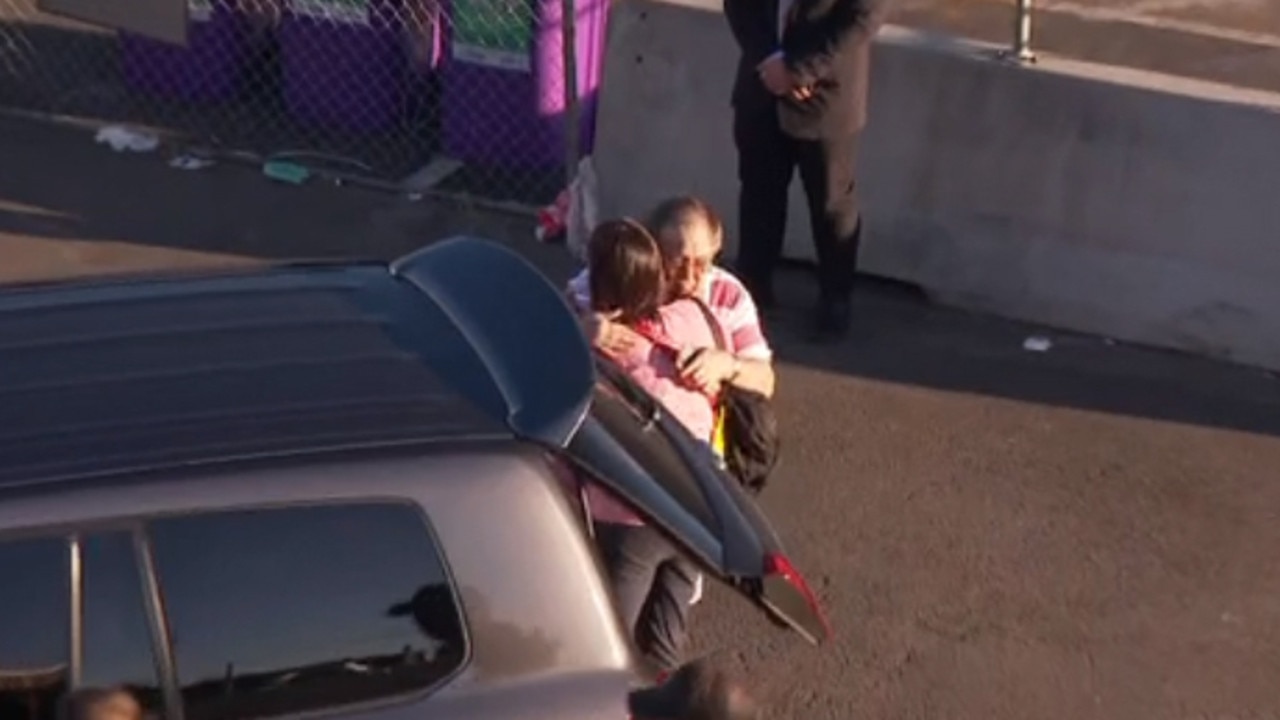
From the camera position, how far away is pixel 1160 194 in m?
9.61

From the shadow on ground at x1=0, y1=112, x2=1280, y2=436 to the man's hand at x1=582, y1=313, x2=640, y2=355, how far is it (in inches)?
118

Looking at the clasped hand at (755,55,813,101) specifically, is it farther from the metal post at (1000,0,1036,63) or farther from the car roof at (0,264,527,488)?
the car roof at (0,264,527,488)

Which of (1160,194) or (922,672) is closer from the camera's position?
(922,672)

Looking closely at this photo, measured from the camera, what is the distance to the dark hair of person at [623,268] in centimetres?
652

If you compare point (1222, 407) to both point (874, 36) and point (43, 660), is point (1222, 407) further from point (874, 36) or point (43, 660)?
point (43, 660)

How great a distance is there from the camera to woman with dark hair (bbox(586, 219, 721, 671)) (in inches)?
230

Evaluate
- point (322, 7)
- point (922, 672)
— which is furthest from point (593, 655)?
point (322, 7)

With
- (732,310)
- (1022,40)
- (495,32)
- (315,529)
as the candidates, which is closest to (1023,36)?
(1022,40)

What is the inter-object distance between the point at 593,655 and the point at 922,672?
9.71 ft

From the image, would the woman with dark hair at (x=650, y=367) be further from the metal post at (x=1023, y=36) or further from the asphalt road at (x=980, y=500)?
the metal post at (x=1023, y=36)

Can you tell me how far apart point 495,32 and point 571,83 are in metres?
0.84

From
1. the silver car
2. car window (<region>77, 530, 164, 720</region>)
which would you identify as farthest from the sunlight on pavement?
car window (<region>77, 530, 164, 720</region>)

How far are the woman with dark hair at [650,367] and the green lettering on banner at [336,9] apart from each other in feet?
17.3

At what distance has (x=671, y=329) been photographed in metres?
6.79
